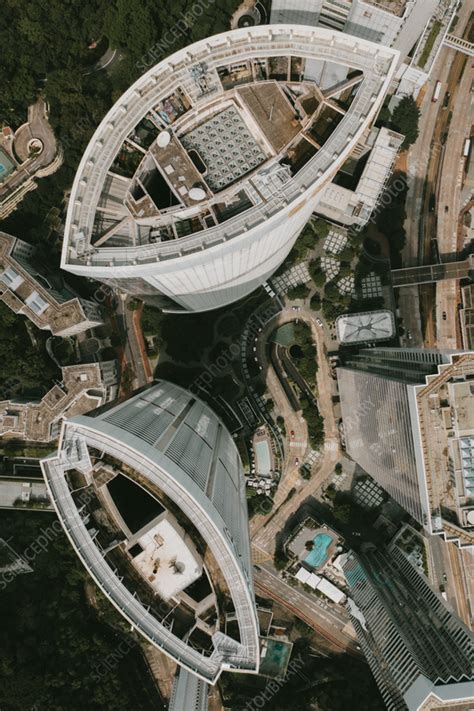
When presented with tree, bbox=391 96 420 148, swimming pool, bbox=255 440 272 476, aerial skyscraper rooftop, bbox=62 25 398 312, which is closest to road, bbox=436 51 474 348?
tree, bbox=391 96 420 148

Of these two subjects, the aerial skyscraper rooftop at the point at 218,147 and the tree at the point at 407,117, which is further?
the tree at the point at 407,117

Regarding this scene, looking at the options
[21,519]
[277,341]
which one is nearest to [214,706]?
[21,519]

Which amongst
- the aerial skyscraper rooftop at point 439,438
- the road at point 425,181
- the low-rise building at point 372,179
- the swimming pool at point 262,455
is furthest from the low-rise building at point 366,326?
the aerial skyscraper rooftop at point 439,438

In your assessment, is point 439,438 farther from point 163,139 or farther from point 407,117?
point 407,117

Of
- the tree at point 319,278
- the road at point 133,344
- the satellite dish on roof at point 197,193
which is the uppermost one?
the tree at point 319,278

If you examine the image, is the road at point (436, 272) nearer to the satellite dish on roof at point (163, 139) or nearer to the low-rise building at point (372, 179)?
the low-rise building at point (372, 179)
